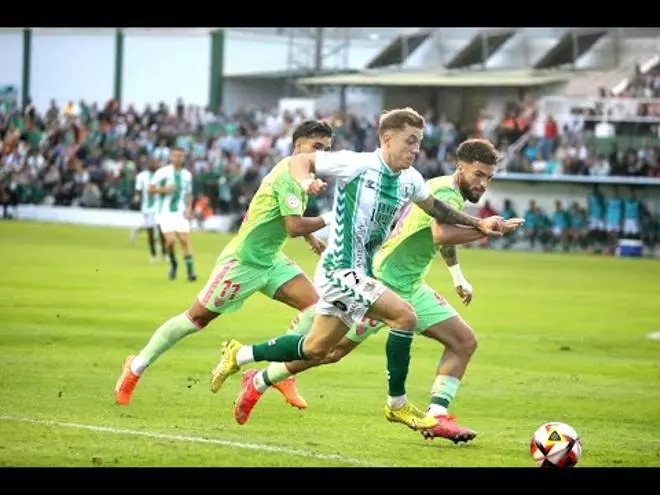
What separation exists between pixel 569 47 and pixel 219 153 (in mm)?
10080

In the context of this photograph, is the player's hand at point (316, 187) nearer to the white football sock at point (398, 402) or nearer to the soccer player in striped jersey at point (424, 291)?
the soccer player in striped jersey at point (424, 291)

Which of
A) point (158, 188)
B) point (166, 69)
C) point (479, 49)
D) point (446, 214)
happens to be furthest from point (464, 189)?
point (166, 69)

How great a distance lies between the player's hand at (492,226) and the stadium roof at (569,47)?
33821 mm

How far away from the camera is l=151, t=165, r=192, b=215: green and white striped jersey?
83.2 feet

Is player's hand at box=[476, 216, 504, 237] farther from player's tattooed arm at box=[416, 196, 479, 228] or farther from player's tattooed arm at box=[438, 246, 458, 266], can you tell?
player's tattooed arm at box=[438, 246, 458, 266]

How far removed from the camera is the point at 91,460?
9.46 m

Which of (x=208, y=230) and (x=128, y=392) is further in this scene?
(x=208, y=230)

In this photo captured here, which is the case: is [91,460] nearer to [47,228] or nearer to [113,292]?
[113,292]

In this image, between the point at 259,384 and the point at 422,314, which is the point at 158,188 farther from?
the point at 422,314

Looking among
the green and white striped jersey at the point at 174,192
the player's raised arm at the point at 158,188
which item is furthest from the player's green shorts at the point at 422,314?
the player's raised arm at the point at 158,188
